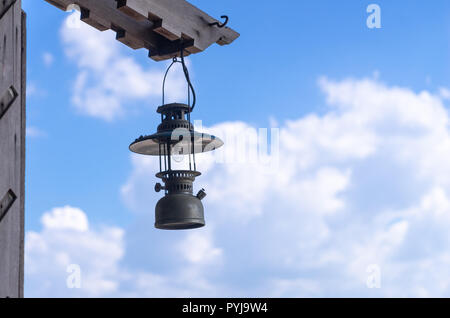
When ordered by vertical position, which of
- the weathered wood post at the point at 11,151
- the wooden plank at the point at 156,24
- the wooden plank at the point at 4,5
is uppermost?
the wooden plank at the point at 156,24

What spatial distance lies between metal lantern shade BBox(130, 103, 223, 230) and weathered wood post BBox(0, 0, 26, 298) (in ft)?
3.85

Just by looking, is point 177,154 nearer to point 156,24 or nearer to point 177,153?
point 177,153

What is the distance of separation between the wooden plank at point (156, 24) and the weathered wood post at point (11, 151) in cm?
88

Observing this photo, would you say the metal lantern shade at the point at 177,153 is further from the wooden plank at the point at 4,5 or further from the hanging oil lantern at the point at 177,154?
the wooden plank at the point at 4,5

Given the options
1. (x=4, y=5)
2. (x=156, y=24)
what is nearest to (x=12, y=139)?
(x=4, y=5)

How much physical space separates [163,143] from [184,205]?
39 cm

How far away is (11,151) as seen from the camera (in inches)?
89.7

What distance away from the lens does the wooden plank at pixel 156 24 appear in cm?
330

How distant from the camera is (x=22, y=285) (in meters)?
2.42

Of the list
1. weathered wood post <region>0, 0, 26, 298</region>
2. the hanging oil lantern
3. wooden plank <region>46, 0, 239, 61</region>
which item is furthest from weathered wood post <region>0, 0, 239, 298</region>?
the hanging oil lantern

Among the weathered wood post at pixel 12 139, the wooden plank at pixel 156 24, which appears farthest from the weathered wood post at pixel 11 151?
the wooden plank at pixel 156 24
